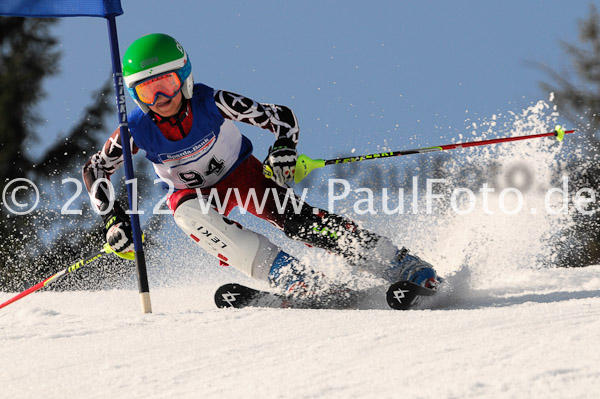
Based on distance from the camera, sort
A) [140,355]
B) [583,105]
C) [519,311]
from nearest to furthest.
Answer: [140,355] → [519,311] → [583,105]

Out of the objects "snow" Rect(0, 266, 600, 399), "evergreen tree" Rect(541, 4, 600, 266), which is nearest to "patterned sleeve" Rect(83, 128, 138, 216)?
"snow" Rect(0, 266, 600, 399)

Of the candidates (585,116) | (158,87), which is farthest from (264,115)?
(585,116)

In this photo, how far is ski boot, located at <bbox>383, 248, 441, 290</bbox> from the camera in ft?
12.2

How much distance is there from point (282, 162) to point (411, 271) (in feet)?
3.07

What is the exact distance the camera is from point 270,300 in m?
3.66

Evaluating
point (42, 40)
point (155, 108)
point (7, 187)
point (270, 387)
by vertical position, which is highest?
point (42, 40)

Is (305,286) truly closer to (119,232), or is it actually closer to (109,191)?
(119,232)

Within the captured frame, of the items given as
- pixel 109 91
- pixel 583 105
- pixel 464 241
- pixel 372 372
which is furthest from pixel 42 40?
pixel 372 372

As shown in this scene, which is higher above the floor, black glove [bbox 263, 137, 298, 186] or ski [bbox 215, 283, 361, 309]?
black glove [bbox 263, 137, 298, 186]

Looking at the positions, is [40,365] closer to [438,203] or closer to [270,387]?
[270,387]

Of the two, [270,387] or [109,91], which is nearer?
[270,387]

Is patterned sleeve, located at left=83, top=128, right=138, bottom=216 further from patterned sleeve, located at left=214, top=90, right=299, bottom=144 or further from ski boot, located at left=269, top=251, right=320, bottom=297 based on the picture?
ski boot, located at left=269, top=251, right=320, bottom=297

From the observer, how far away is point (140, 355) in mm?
2574

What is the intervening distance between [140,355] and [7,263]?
40.8ft
